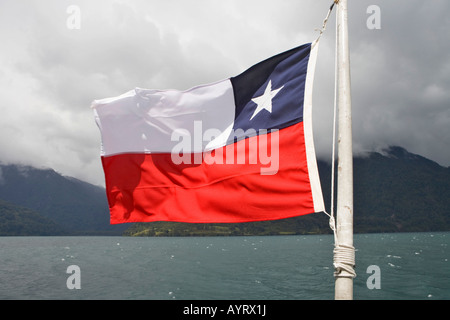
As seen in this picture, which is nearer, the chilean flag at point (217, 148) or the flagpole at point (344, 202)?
the flagpole at point (344, 202)

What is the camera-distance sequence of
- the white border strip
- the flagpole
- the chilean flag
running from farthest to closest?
the chilean flag
the white border strip
the flagpole

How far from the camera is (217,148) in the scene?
8.91m

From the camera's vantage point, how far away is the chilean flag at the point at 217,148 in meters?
7.73

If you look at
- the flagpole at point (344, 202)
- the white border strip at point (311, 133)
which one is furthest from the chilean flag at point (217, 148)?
the flagpole at point (344, 202)

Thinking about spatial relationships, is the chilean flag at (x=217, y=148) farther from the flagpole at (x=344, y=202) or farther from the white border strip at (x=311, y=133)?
the flagpole at (x=344, y=202)

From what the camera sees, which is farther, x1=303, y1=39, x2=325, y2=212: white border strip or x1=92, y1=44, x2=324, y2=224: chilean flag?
x1=92, y1=44, x2=324, y2=224: chilean flag

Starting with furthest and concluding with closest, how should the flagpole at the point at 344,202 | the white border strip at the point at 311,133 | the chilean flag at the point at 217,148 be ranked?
1. the chilean flag at the point at 217,148
2. the white border strip at the point at 311,133
3. the flagpole at the point at 344,202

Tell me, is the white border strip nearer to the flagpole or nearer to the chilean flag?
the chilean flag

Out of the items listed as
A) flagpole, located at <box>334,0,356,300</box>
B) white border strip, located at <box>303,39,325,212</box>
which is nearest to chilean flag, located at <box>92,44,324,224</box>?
white border strip, located at <box>303,39,325,212</box>

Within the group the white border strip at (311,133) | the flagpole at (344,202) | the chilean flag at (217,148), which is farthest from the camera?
the chilean flag at (217,148)

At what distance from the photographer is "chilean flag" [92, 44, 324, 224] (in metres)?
7.73

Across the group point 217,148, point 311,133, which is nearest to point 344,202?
point 311,133

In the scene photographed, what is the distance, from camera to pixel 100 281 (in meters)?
56.9

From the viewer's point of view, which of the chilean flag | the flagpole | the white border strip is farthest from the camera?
the chilean flag
